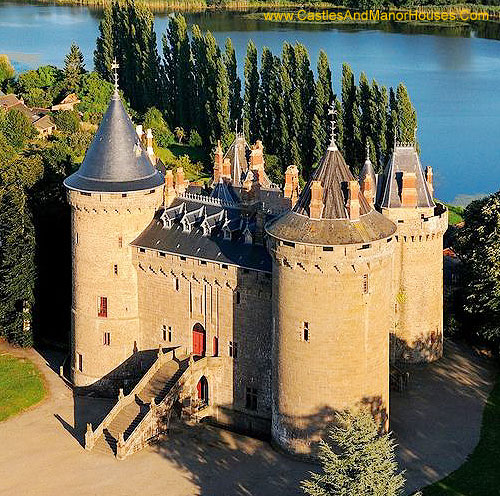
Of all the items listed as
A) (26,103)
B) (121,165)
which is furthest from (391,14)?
(121,165)

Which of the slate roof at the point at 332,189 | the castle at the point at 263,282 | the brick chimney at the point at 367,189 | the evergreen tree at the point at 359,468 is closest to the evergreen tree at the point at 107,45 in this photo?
the castle at the point at 263,282

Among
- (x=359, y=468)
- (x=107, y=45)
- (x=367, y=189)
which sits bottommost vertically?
(x=359, y=468)

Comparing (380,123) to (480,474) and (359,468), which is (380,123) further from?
(359,468)

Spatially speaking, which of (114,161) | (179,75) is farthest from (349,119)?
(114,161)

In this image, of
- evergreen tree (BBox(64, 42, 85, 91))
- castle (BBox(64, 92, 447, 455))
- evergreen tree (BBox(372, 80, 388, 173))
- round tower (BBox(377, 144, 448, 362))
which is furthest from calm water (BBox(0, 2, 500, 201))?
castle (BBox(64, 92, 447, 455))

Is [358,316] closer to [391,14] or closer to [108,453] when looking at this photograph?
[108,453]

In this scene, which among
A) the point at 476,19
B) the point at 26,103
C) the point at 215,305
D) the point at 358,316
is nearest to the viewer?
→ the point at 358,316

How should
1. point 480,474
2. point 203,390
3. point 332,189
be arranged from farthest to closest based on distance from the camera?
point 203,390 → point 480,474 → point 332,189
